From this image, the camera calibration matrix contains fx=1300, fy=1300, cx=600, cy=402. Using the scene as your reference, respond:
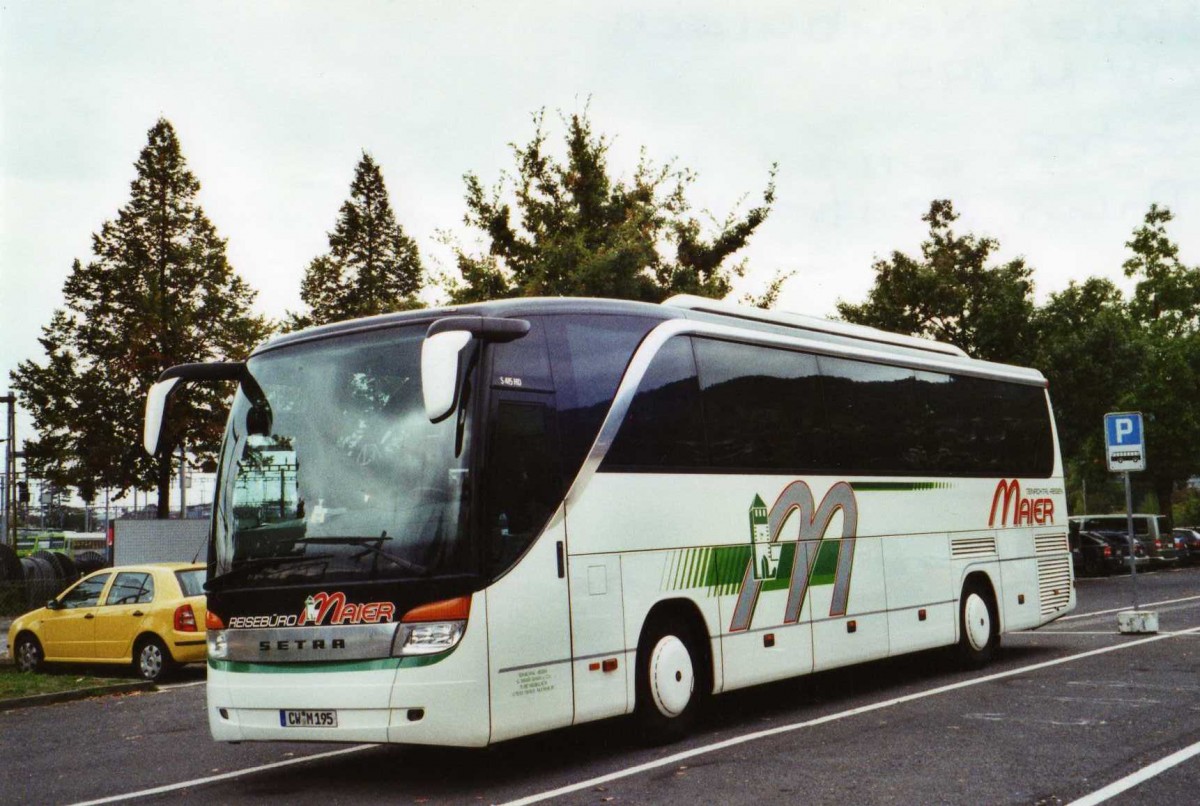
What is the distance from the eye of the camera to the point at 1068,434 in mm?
37594

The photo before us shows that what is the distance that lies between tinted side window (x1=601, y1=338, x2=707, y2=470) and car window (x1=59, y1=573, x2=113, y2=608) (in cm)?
1079

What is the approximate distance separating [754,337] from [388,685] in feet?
16.7

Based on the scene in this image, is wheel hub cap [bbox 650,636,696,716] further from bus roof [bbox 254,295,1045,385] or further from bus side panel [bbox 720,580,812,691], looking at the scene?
bus roof [bbox 254,295,1045,385]

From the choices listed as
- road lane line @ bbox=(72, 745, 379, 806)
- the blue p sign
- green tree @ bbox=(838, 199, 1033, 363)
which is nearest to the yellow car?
road lane line @ bbox=(72, 745, 379, 806)

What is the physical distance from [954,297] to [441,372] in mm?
31830

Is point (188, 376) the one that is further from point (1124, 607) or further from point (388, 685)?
point (1124, 607)

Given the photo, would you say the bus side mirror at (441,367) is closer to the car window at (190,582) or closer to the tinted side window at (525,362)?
the tinted side window at (525,362)

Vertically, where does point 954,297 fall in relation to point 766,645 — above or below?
above

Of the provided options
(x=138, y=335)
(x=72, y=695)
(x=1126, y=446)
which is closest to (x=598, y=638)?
(x=72, y=695)

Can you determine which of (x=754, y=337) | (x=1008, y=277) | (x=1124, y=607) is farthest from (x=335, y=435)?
(x=1008, y=277)

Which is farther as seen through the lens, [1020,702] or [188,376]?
[1020,702]

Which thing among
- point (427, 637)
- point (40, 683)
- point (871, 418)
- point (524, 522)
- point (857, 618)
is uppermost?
point (871, 418)

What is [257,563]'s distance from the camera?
8.78 metres

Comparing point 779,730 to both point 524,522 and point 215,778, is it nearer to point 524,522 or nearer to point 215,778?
point 524,522
